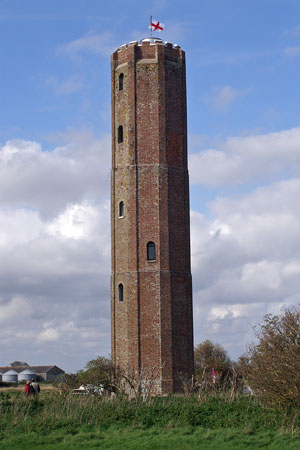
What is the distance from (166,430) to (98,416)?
2476 mm

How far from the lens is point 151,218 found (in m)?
30.5

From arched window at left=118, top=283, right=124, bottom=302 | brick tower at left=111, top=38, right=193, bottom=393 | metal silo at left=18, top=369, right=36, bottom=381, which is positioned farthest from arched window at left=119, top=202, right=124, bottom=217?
metal silo at left=18, top=369, right=36, bottom=381

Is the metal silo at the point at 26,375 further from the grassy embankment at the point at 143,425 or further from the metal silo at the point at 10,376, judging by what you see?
the grassy embankment at the point at 143,425

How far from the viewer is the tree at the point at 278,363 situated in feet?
60.3

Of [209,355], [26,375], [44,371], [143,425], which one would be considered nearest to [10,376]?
[26,375]

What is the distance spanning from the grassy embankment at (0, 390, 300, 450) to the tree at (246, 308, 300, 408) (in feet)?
1.82

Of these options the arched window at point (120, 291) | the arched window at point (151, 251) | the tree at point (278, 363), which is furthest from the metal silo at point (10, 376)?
the tree at point (278, 363)

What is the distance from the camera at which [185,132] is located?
3247 centimetres

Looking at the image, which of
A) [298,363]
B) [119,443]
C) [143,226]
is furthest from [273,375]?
[143,226]

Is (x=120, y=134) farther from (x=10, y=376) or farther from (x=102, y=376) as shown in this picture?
(x=10, y=376)

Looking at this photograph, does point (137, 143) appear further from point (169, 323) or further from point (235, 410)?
point (235, 410)

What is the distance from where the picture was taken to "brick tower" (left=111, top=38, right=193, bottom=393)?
2952 cm

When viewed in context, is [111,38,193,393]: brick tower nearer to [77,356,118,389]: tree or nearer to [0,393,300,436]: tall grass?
[77,356,118,389]: tree

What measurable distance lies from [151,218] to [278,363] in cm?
1319
